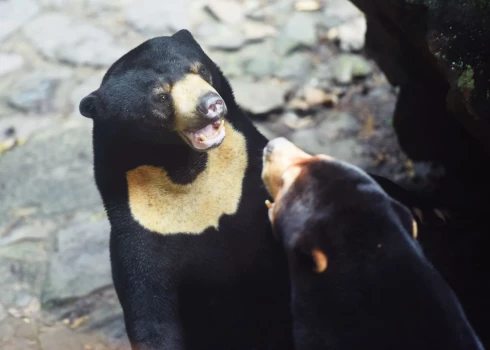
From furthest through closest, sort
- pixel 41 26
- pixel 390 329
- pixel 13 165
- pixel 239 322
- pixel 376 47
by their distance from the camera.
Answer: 1. pixel 41 26
2. pixel 13 165
3. pixel 376 47
4. pixel 239 322
5. pixel 390 329

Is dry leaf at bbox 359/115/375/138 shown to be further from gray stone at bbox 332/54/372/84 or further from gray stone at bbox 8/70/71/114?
gray stone at bbox 8/70/71/114

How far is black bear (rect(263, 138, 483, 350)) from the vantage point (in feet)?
7.28

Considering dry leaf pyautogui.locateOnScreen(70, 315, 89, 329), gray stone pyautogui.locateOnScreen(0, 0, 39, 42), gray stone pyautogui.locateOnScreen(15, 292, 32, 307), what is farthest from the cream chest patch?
gray stone pyautogui.locateOnScreen(0, 0, 39, 42)

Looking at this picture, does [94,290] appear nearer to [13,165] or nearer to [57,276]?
[57,276]

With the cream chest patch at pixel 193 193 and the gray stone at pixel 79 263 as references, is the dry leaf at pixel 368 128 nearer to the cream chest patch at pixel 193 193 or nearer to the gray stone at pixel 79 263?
the gray stone at pixel 79 263

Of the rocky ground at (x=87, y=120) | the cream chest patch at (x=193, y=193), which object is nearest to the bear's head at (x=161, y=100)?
the cream chest patch at (x=193, y=193)

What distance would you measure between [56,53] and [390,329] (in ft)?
15.6

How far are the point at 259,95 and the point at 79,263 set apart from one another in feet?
6.90

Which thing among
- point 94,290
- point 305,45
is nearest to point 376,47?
point 305,45

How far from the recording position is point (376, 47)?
4.31 metres

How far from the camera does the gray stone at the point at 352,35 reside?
231 inches

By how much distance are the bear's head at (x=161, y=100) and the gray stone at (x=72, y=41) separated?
3189 mm

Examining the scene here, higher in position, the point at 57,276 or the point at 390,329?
the point at 390,329

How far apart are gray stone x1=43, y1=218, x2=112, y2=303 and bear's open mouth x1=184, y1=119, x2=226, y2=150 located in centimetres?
158
